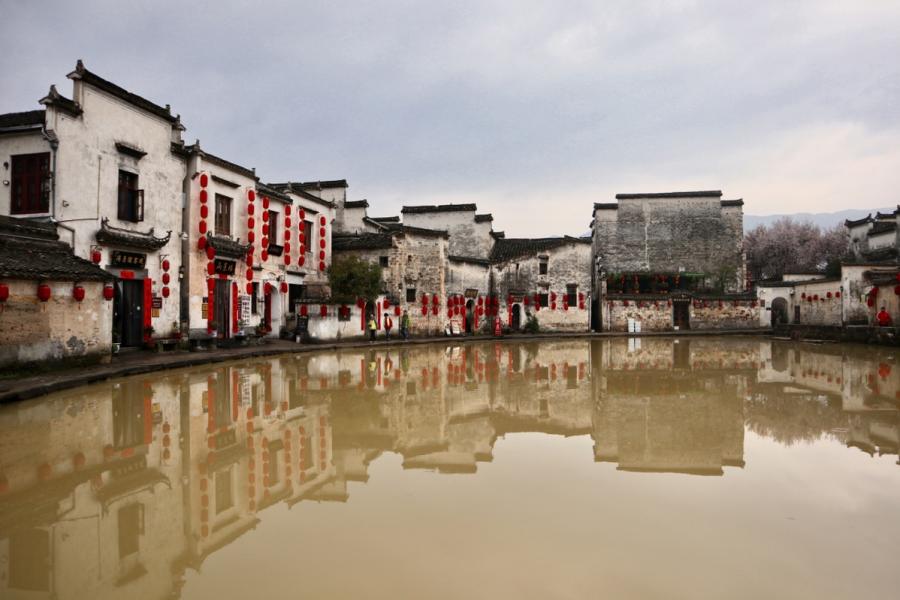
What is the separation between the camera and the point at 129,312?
51.1 feet

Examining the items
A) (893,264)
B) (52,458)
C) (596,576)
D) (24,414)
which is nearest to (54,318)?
(24,414)

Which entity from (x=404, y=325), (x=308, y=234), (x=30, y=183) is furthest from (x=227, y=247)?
(x=404, y=325)

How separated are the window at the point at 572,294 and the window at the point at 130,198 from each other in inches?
893

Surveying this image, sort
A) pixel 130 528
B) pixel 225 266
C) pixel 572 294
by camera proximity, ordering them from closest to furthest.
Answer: pixel 130 528, pixel 225 266, pixel 572 294

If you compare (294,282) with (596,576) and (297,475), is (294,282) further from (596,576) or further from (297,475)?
(596,576)

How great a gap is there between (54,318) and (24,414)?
4.49 m

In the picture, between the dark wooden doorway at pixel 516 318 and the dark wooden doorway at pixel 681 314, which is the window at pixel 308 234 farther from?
the dark wooden doorway at pixel 681 314

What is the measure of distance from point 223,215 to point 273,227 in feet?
10.2

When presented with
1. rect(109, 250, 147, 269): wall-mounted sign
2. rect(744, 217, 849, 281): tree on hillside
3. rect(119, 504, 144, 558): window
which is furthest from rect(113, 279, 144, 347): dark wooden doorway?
rect(744, 217, 849, 281): tree on hillside

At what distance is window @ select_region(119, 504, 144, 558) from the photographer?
393 cm

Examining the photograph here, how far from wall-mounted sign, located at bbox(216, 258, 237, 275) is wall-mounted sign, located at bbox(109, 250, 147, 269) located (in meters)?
2.92

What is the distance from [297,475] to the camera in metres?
5.45

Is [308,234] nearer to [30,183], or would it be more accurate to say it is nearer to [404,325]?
[404,325]

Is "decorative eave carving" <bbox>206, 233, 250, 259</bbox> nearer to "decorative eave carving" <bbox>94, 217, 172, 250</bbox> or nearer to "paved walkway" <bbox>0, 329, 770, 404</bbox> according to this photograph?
"decorative eave carving" <bbox>94, 217, 172, 250</bbox>
